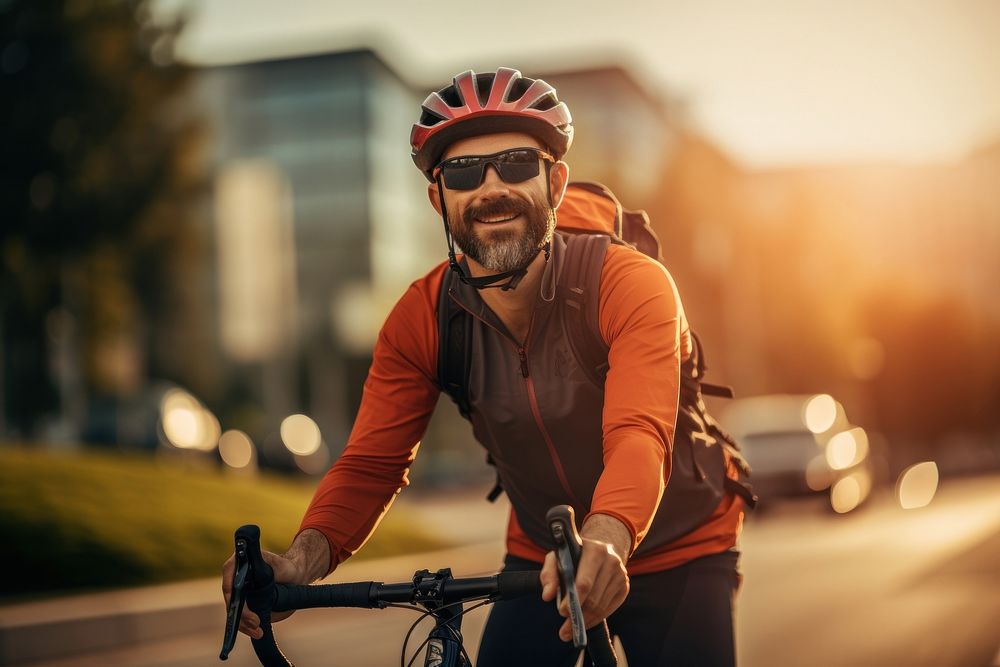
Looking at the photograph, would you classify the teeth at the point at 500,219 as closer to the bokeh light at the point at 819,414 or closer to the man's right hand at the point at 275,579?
the man's right hand at the point at 275,579

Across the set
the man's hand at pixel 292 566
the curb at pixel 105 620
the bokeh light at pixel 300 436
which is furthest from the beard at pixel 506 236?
the bokeh light at pixel 300 436

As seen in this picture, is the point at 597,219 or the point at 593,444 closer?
the point at 593,444

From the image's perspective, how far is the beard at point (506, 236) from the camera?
2955mm

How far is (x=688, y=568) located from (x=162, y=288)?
25707 millimetres

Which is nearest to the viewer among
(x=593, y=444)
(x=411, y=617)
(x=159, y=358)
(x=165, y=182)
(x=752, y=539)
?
(x=593, y=444)

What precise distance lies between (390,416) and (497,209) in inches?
22.7

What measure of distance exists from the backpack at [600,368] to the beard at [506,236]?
15 cm

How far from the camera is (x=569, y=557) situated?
6.90ft

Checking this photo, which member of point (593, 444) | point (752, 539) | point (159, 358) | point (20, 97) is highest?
point (159, 358)

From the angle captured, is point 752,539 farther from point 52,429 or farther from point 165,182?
point 52,429

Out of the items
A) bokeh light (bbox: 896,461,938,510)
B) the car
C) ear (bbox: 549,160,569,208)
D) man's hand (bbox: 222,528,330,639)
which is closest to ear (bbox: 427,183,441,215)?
ear (bbox: 549,160,569,208)

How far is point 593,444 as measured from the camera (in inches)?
123

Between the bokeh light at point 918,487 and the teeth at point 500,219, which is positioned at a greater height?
the bokeh light at point 918,487

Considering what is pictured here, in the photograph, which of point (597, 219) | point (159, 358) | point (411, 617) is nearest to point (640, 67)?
point (159, 358)
